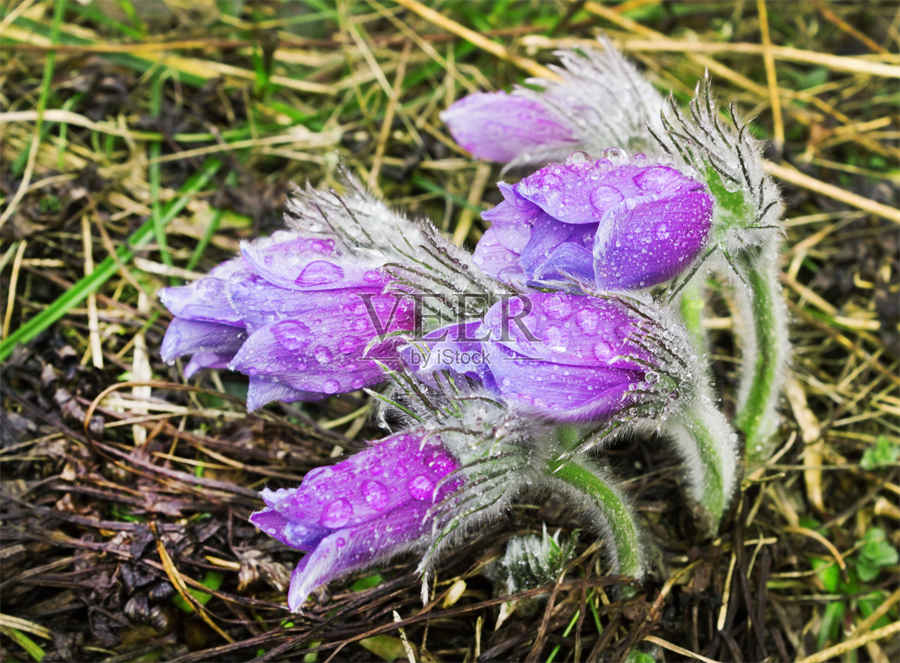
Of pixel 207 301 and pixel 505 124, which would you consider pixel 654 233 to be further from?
pixel 207 301

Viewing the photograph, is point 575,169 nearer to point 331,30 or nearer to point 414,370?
point 414,370

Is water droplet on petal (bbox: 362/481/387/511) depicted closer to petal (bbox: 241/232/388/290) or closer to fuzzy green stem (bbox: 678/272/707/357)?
petal (bbox: 241/232/388/290)

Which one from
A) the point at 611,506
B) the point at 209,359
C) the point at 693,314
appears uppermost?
the point at 209,359

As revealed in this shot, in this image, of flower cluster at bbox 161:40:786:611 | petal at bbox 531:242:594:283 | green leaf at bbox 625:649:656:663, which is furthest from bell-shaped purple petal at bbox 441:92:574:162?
green leaf at bbox 625:649:656:663

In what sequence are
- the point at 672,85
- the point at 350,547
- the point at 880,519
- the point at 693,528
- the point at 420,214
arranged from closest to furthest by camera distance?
1. the point at 350,547
2. the point at 693,528
3. the point at 880,519
4. the point at 420,214
5. the point at 672,85

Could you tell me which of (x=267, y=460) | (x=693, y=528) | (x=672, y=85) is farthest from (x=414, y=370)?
(x=672, y=85)

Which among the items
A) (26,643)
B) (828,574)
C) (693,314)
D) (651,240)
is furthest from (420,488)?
(828,574)

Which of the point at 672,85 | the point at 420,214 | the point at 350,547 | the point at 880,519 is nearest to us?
the point at 350,547
